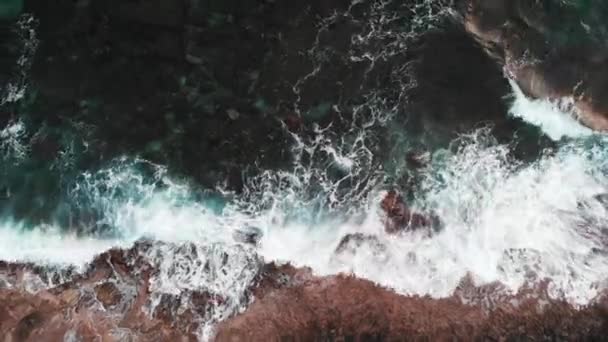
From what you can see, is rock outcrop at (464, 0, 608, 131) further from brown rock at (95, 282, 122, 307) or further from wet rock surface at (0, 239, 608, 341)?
brown rock at (95, 282, 122, 307)

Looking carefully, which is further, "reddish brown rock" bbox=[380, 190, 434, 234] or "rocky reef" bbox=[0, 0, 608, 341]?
"reddish brown rock" bbox=[380, 190, 434, 234]

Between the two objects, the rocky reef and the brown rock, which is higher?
the rocky reef

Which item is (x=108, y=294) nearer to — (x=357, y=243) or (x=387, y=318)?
(x=357, y=243)

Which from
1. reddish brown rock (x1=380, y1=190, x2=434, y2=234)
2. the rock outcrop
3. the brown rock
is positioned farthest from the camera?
the rock outcrop

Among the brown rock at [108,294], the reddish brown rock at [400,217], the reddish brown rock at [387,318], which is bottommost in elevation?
the brown rock at [108,294]

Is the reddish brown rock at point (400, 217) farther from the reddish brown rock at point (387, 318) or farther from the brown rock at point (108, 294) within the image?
the brown rock at point (108, 294)

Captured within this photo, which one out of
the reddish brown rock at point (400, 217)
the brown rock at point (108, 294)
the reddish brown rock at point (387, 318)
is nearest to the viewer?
the reddish brown rock at point (387, 318)

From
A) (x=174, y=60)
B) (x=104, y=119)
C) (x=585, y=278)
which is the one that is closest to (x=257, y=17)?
(x=174, y=60)

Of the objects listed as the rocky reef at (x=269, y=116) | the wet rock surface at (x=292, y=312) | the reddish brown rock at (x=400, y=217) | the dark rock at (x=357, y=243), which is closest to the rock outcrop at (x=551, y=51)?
the rocky reef at (x=269, y=116)

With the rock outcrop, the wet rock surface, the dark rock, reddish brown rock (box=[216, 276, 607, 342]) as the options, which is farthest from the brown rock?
the rock outcrop

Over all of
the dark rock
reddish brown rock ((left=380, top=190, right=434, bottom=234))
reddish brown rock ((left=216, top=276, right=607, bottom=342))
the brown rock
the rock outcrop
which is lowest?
the brown rock

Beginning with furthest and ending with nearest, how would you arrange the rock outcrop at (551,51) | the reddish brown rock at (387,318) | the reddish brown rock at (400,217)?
the rock outcrop at (551,51) < the reddish brown rock at (400,217) < the reddish brown rock at (387,318)
